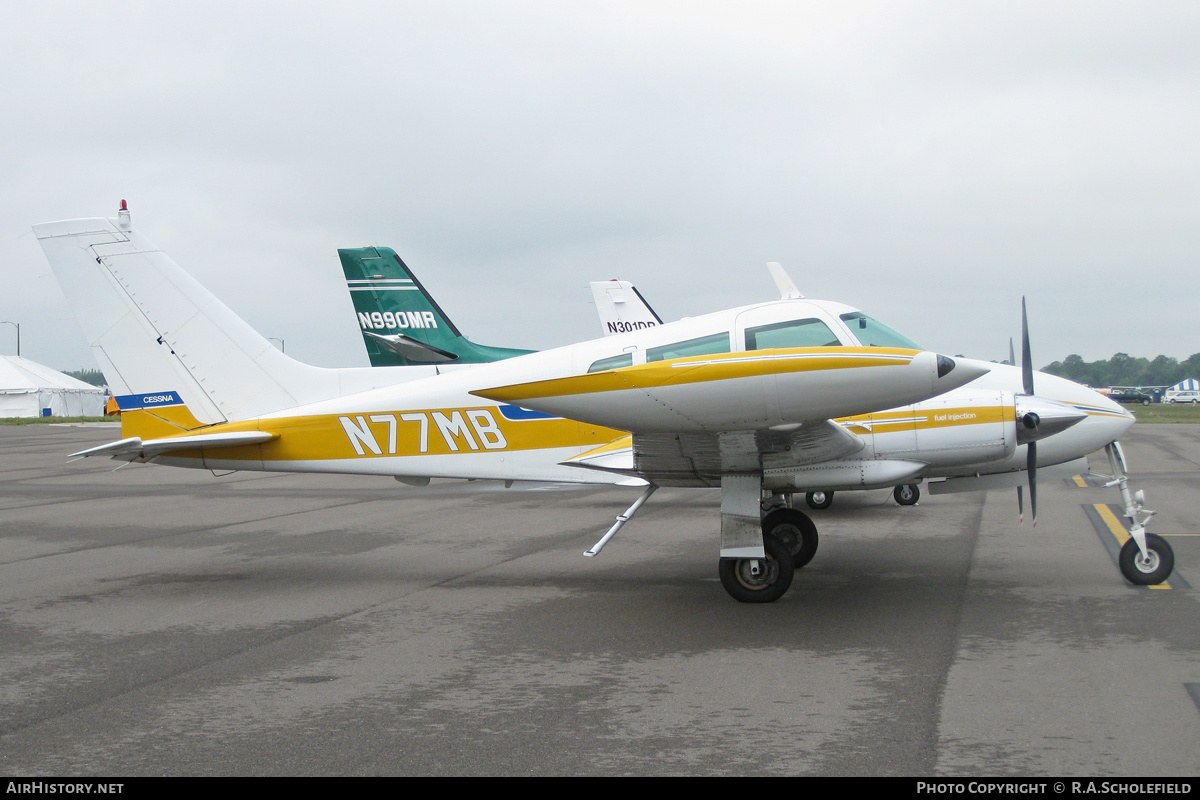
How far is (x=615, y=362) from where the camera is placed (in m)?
7.98

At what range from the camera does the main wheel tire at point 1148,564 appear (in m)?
7.86

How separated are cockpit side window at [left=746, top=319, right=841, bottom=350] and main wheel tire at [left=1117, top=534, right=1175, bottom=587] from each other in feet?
10.2

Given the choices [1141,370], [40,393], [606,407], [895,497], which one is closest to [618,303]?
[895,497]

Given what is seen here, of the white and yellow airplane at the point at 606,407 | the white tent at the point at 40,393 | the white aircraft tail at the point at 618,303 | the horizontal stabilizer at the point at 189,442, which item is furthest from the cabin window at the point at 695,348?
the white tent at the point at 40,393

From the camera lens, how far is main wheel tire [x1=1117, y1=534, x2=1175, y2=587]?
7859 mm

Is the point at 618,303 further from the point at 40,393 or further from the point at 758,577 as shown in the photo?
the point at 40,393

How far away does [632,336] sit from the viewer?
320 inches

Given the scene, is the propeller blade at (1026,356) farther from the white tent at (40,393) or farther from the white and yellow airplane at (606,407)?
the white tent at (40,393)

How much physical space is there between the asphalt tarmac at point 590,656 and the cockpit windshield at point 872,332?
211 cm

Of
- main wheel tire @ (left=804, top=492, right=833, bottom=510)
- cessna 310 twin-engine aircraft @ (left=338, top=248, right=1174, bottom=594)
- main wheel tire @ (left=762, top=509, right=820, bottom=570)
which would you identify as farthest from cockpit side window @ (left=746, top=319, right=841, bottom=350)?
main wheel tire @ (left=804, top=492, right=833, bottom=510)

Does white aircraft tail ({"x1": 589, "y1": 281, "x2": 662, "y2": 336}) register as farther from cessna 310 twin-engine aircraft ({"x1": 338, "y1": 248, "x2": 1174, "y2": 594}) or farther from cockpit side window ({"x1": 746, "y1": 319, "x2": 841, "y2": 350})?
cockpit side window ({"x1": 746, "y1": 319, "x2": 841, "y2": 350})

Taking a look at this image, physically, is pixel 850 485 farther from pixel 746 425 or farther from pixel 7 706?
pixel 7 706
